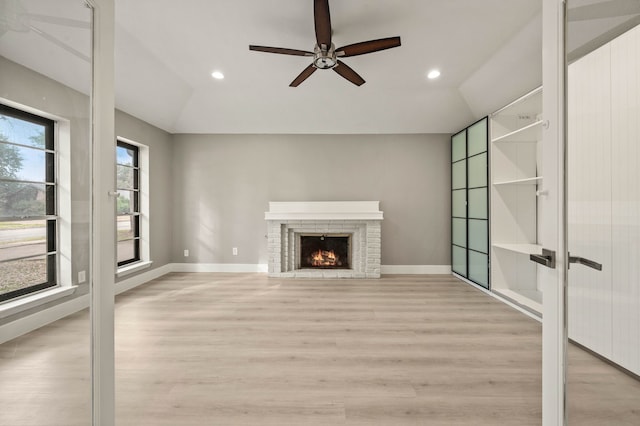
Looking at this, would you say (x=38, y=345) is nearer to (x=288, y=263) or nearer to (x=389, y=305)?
(x=389, y=305)

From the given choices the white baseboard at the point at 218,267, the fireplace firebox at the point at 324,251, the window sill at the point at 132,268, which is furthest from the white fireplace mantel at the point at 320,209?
the window sill at the point at 132,268

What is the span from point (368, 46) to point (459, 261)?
11.9 feet

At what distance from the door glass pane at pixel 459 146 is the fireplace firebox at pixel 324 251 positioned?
7.45 ft

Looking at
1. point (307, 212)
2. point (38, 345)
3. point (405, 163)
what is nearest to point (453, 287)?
point (405, 163)

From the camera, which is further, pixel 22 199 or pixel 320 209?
pixel 320 209

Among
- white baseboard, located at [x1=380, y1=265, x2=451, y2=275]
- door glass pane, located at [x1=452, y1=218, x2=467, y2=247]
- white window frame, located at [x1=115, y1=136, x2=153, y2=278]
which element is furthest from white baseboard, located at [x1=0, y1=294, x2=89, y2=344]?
door glass pane, located at [x1=452, y1=218, x2=467, y2=247]

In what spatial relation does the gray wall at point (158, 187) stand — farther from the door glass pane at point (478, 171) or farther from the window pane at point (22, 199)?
the door glass pane at point (478, 171)

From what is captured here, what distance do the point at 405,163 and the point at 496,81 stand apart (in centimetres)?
177

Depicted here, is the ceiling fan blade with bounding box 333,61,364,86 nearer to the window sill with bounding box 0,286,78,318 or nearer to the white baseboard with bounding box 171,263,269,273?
the window sill with bounding box 0,286,78,318

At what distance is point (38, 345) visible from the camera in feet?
3.04

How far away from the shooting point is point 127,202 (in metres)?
4.05

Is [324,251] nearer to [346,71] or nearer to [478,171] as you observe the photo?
[478,171]

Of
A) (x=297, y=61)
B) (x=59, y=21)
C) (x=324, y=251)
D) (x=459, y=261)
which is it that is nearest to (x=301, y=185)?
(x=324, y=251)

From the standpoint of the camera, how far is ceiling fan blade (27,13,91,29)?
0.86 meters
